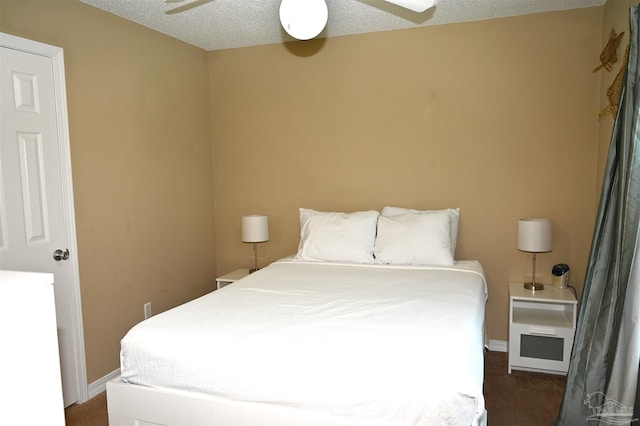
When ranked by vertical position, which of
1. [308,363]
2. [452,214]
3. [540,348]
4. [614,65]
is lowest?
[540,348]

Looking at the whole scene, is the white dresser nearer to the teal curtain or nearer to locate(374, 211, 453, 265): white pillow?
the teal curtain

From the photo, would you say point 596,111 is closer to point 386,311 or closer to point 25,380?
point 386,311

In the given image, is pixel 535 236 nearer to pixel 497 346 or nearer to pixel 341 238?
pixel 497 346

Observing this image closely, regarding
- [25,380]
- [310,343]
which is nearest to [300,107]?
[310,343]

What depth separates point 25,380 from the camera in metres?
0.83

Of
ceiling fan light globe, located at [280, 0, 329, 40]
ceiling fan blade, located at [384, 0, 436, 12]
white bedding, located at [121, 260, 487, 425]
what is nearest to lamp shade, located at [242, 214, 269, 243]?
white bedding, located at [121, 260, 487, 425]

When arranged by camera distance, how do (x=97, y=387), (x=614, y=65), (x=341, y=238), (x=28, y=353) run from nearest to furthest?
(x=28, y=353) < (x=614, y=65) < (x=97, y=387) < (x=341, y=238)

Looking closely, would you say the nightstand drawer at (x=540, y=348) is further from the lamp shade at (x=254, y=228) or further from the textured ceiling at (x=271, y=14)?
the textured ceiling at (x=271, y=14)

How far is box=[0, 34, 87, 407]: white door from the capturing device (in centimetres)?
232

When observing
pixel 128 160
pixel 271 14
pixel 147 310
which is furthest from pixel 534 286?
pixel 128 160

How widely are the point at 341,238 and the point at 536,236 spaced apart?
4.25ft

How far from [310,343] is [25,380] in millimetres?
1080

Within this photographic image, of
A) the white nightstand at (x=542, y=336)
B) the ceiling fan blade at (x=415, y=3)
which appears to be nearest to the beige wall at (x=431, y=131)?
the white nightstand at (x=542, y=336)

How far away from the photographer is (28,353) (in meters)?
0.83
